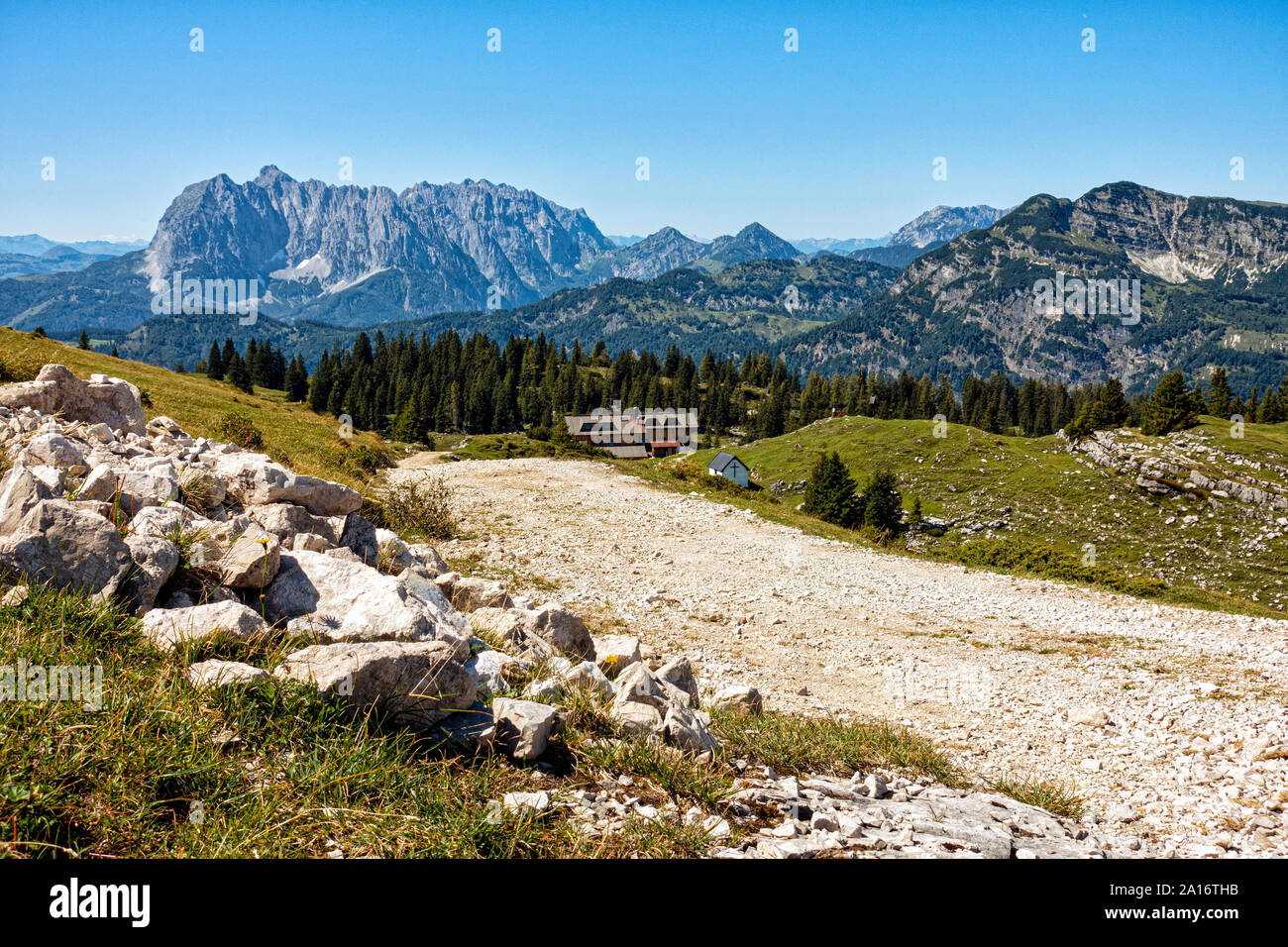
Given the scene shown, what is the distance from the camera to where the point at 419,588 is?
6.64 metres

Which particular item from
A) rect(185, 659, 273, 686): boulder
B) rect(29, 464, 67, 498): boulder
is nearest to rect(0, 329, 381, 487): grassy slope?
rect(29, 464, 67, 498): boulder

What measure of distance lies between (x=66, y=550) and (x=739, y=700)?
6.30 m

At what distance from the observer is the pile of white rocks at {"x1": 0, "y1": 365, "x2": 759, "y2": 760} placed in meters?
4.62

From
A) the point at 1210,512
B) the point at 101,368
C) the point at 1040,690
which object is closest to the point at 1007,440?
the point at 1210,512

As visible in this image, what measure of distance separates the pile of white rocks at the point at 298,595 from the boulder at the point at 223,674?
1cm

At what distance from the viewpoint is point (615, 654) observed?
25.4 ft

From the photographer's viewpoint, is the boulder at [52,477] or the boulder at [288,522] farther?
the boulder at [288,522]

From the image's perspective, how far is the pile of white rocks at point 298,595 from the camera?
182 inches

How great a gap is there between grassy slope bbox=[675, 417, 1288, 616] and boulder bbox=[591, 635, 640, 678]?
64.7ft

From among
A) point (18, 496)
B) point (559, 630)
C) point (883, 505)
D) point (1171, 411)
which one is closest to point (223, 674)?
point (18, 496)

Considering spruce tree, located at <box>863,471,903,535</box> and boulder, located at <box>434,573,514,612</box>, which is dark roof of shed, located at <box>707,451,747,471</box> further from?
boulder, located at <box>434,573,514,612</box>

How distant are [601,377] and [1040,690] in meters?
164

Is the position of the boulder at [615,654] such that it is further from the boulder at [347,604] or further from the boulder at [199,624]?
the boulder at [199,624]

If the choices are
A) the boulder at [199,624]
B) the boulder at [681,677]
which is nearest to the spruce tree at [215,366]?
the boulder at [681,677]
